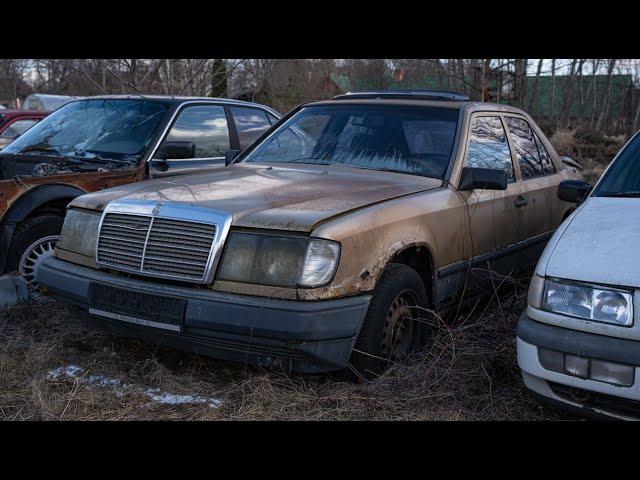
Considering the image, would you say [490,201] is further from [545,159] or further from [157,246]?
[157,246]

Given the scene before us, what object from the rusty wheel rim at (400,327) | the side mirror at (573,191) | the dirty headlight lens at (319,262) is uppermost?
the side mirror at (573,191)

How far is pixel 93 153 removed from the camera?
18.9ft

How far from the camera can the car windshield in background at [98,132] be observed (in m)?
5.75

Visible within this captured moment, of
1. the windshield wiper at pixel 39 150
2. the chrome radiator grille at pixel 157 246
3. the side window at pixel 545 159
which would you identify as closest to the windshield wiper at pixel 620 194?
the side window at pixel 545 159

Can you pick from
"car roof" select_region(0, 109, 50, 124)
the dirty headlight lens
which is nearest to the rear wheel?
the dirty headlight lens

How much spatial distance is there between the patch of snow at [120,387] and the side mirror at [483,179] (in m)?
2.11

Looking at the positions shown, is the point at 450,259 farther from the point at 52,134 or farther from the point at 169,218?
the point at 52,134

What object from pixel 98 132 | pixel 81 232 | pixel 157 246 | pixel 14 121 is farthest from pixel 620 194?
pixel 14 121

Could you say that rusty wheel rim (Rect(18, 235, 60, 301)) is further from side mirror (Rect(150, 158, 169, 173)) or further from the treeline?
the treeline

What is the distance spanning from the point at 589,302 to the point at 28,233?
3881 mm

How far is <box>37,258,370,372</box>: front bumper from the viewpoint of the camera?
3.12 meters

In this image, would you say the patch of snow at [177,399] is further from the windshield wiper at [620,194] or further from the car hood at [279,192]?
the windshield wiper at [620,194]

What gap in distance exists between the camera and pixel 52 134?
6.07m
